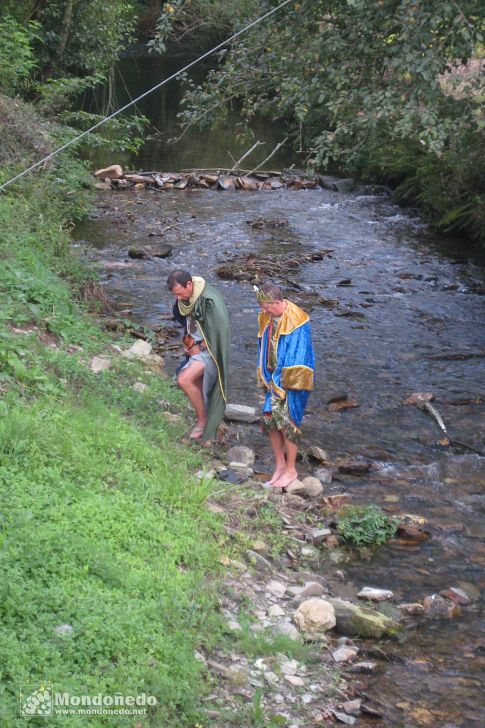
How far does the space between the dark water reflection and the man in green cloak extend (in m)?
0.72

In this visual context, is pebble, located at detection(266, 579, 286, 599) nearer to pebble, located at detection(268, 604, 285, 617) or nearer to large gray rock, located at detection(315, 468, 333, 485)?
pebble, located at detection(268, 604, 285, 617)

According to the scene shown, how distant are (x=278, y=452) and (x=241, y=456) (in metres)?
0.47

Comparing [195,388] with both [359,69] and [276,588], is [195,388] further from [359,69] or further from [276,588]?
[359,69]

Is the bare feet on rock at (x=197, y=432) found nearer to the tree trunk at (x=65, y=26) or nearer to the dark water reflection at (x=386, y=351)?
the dark water reflection at (x=386, y=351)

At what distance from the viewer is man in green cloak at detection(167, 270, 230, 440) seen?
764 cm

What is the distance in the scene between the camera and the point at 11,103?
46.2ft

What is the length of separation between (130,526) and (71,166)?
11.1 meters

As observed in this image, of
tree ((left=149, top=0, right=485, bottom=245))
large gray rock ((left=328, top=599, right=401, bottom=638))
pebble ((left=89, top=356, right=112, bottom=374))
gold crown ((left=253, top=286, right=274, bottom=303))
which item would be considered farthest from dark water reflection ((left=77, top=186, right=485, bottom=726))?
tree ((left=149, top=0, right=485, bottom=245))

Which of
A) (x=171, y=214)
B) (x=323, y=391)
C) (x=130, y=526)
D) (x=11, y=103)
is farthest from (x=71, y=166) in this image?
(x=130, y=526)

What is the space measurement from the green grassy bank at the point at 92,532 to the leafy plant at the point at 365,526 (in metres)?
1.26

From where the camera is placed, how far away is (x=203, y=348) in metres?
7.92

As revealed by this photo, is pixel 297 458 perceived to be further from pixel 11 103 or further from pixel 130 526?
pixel 11 103
